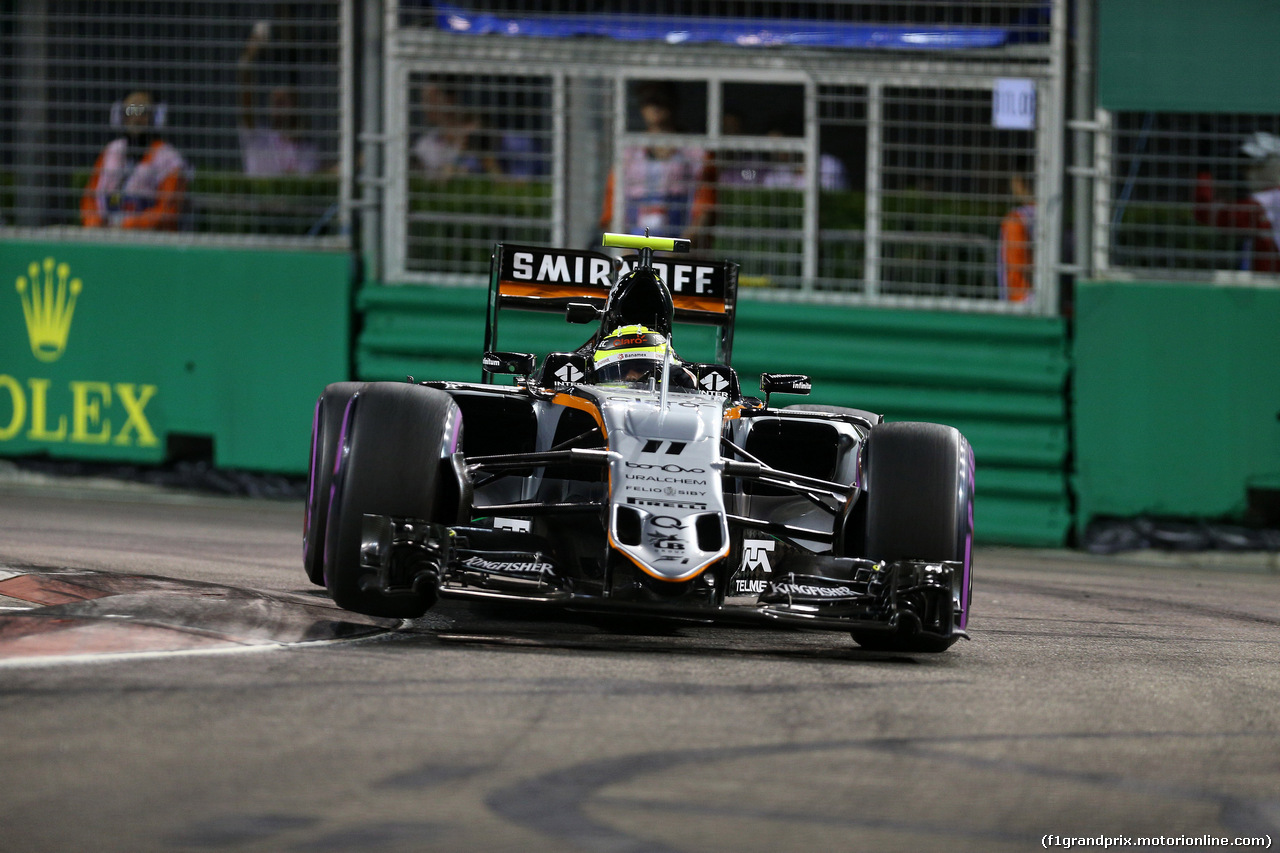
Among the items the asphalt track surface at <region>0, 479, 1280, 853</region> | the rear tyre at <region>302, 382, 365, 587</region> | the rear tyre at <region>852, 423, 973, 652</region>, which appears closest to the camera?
the asphalt track surface at <region>0, 479, 1280, 853</region>

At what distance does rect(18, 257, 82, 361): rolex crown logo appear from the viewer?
1187cm

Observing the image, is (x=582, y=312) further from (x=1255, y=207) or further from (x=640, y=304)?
(x=1255, y=207)

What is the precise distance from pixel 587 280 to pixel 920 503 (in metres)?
2.91

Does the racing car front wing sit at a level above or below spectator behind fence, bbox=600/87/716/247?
below

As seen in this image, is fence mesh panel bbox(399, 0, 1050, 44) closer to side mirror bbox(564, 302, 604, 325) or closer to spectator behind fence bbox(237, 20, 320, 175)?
spectator behind fence bbox(237, 20, 320, 175)

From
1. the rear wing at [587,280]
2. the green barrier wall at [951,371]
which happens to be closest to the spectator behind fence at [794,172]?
the green barrier wall at [951,371]

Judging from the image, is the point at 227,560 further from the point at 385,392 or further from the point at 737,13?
the point at 737,13

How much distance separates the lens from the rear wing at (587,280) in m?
8.21

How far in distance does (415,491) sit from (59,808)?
2.35 m

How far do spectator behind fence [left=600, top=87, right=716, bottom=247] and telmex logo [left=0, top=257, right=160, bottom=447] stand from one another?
3.79m

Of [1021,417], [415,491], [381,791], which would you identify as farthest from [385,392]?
[1021,417]

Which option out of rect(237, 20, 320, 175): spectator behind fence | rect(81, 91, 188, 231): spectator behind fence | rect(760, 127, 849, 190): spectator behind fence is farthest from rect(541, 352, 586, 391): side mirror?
rect(81, 91, 188, 231): spectator behind fence

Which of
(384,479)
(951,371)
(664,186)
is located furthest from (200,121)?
(384,479)

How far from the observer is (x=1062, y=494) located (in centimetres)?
1103
